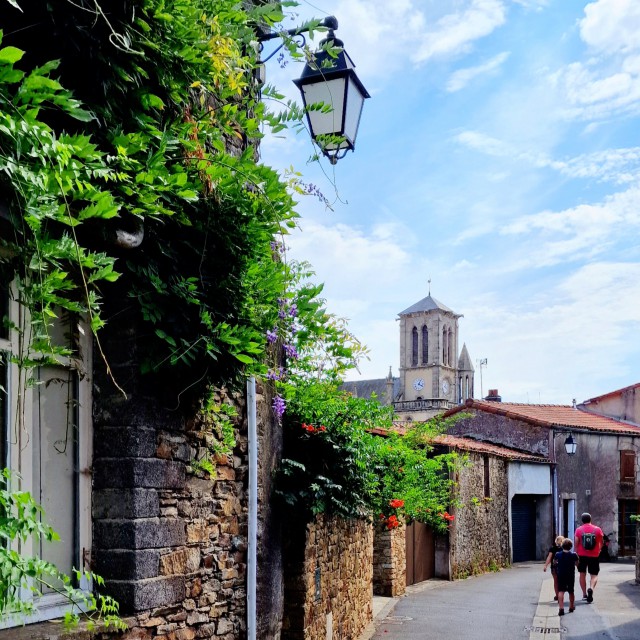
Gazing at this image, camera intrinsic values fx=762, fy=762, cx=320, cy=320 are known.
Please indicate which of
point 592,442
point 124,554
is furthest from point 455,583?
point 124,554

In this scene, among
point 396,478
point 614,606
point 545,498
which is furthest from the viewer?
point 545,498

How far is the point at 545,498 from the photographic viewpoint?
86.3 ft

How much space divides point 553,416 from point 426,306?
55.6 metres

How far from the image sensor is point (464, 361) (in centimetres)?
9031

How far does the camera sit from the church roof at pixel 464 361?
89.6 meters

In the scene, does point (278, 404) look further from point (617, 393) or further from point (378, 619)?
point (617, 393)

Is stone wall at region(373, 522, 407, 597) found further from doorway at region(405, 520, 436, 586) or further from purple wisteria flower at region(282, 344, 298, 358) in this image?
purple wisteria flower at region(282, 344, 298, 358)

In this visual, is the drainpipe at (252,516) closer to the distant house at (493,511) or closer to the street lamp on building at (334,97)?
the street lamp on building at (334,97)

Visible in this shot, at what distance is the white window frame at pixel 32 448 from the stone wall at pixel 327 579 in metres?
3.34

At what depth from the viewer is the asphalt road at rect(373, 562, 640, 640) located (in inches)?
403

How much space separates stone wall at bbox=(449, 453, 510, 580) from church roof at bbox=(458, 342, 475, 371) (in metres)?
66.1

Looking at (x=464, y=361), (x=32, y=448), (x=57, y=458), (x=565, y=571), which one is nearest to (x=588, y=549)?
(x=565, y=571)

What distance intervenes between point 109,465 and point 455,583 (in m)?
15.3

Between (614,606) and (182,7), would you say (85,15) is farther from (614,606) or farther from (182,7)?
(614,606)
